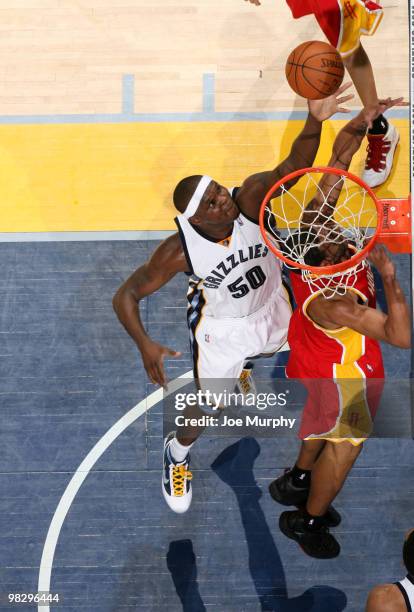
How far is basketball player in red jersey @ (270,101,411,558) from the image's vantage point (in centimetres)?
484

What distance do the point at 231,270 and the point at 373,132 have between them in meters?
1.88

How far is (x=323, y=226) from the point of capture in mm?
5293

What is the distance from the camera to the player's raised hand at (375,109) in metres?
5.75

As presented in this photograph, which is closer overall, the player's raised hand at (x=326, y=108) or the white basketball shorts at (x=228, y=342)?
the player's raised hand at (x=326, y=108)

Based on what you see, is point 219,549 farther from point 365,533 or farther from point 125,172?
point 125,172

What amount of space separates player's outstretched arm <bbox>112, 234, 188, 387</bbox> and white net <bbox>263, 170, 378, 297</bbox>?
661mm

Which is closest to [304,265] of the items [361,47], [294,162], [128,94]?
[294,162]

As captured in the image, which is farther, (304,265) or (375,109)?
(375,109)

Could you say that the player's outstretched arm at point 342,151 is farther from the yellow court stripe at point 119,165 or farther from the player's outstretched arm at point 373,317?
the player's outstretched arm at point 373,317

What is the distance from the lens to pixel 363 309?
15.9 feet

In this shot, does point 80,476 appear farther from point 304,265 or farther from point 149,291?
point 304,265

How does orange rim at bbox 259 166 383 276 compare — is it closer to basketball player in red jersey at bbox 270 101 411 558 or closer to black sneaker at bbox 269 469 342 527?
basketball player in red jersey at bbox 270 101 411 558

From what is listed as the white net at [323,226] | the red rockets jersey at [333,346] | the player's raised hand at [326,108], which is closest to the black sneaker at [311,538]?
the red rockets jersey at [333,346]

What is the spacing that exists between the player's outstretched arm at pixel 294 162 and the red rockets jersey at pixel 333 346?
632 mm
